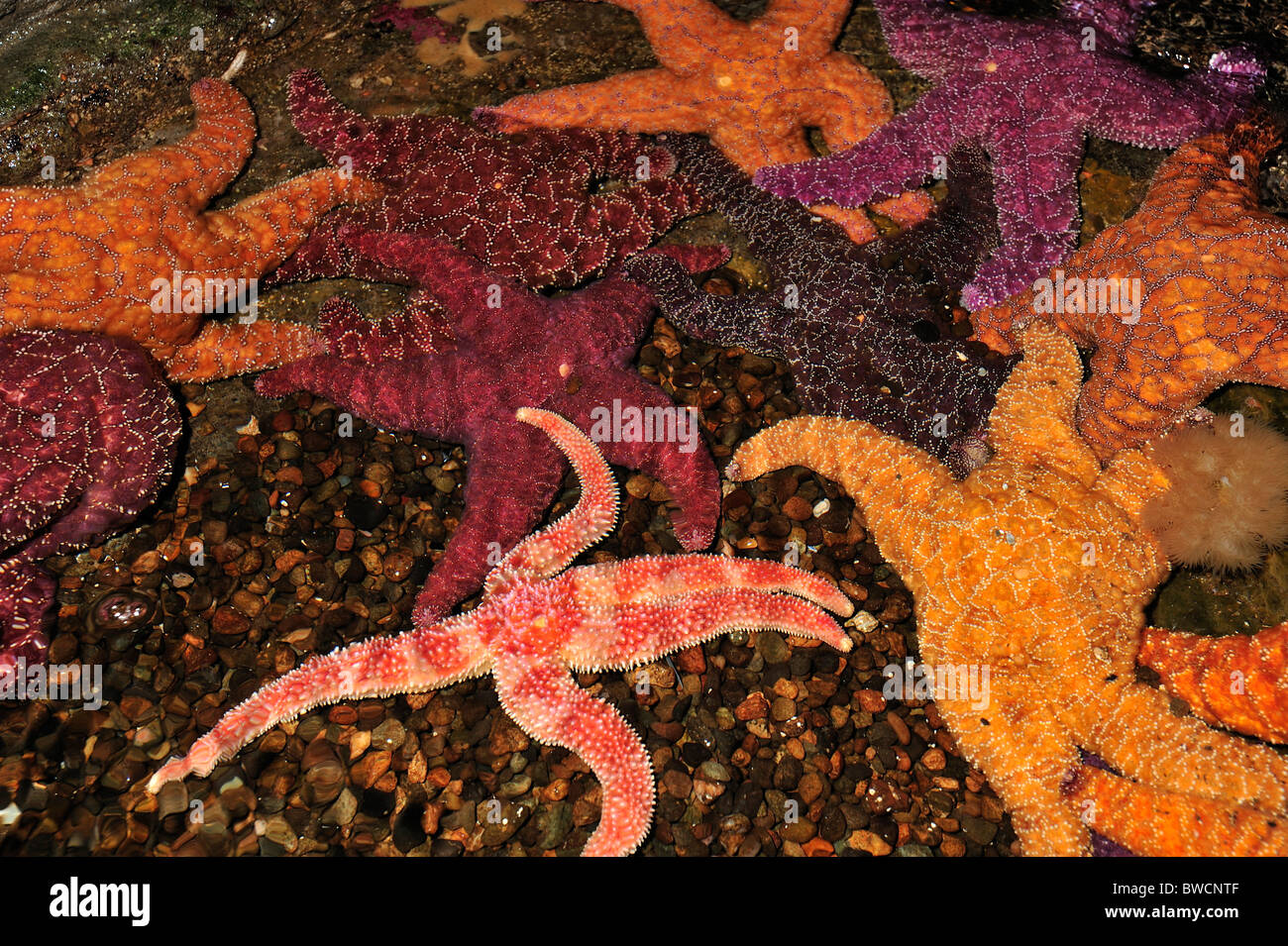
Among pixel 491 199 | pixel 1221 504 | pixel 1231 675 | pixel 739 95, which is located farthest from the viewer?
A: pixel 739 95

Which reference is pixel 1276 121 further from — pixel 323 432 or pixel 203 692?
pixel 203 692

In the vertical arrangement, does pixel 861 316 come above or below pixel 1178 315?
below

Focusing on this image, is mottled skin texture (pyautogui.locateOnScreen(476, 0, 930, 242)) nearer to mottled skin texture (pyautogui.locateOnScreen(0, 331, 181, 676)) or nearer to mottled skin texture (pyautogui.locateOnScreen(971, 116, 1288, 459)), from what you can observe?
mottled skin texture (pyautogui.locateOnScreen(971, 116, 1288, 459))

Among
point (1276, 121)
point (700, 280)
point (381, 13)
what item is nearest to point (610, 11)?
point (381, 13)

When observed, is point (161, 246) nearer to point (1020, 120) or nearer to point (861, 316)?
point (861, 316)

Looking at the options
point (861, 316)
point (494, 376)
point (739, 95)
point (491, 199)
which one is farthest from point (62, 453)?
point (739, 95)

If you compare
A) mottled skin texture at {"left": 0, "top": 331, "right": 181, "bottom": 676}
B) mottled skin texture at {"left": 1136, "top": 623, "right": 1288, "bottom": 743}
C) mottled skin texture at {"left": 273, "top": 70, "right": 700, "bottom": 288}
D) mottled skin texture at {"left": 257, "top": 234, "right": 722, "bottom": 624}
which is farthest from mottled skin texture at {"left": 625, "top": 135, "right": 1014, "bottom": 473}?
mottled skin texture at {"left": 0, "top": 331, "right": 181, "bottom": 676}
